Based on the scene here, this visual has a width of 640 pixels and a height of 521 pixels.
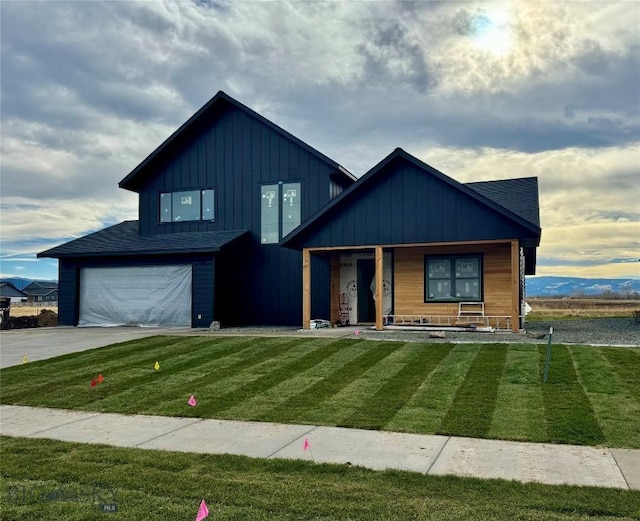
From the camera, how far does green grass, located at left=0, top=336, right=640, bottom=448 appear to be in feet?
25.4

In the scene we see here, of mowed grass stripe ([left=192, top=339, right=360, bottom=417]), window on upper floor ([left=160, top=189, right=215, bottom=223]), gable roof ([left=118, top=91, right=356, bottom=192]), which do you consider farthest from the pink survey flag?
window on upper floor ([left=160, top=189, right=215, bottom=223])

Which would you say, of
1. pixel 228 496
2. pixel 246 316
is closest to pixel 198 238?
pixel 246 316

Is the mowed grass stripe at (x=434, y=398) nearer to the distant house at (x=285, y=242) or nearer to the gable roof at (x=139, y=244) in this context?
the distant house at (x=285, y=242)

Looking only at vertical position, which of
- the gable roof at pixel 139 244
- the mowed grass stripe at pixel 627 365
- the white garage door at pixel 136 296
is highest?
the gable roof at pixel 139 244

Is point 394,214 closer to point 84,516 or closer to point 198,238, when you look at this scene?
point 198,238

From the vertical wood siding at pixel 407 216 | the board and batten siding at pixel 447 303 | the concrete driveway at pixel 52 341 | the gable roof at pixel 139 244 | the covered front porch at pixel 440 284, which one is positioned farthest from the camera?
the gable roof at pixel 139 244

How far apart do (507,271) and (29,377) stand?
44.7 feet

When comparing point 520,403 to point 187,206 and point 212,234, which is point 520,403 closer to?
point 212,234

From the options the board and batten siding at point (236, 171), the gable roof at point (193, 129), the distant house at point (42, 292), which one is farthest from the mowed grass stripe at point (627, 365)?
the distant house at point (42, 292)

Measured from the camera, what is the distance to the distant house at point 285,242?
17469 millimetres

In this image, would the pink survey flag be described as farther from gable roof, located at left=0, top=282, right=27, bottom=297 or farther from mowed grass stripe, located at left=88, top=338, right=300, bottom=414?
gable roof, located at left=0, top=282, right=27, bottom=297

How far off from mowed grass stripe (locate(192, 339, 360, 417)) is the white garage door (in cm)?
913

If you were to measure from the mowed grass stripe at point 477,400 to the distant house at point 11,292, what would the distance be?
370ft

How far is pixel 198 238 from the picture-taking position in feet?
74.7
